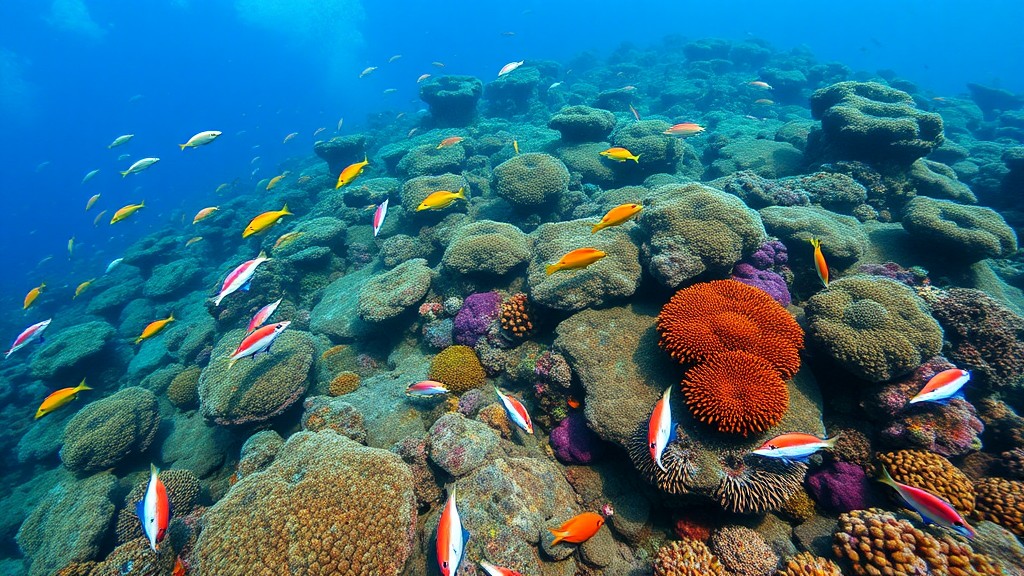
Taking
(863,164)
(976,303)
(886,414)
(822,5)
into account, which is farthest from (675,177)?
(822,5)

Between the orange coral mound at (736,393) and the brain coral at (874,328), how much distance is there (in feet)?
3.22

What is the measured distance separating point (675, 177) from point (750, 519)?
9.61m

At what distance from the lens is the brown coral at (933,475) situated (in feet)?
11.5

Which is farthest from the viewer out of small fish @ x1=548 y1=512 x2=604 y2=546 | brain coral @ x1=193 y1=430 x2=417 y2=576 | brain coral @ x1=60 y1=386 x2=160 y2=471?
brain coral @ x1=60 y1=386 x2=160 y2=471

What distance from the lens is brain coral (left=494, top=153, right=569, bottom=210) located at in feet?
29.8

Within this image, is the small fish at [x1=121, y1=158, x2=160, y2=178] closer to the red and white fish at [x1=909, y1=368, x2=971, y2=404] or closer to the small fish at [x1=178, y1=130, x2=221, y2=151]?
the small fish at [x1=178, y1=130, x2=221, y2=151]

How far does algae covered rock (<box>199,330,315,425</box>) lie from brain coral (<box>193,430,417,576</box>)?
8.85 ft

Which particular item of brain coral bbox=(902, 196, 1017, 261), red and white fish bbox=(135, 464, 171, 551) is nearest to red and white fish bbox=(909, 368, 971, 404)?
brain coral bbox=(902, 196, 1017, 261)

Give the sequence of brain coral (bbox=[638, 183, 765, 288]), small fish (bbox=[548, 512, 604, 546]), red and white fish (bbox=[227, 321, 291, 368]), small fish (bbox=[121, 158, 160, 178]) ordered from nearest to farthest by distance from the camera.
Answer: small fish (bbox=[548, 512, 604, 546]), red and white fish (bbox=[227, 321, 291, 368]), brain coral (bbox=[638, 183, 765, 288]), small fish (bbox=[121, 158, 160, 178])

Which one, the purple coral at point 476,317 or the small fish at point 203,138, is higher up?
the small fish at point 203,138

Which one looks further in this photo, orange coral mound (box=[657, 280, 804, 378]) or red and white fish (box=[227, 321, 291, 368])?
red and white fish (box=[227, 321, 291, 368])

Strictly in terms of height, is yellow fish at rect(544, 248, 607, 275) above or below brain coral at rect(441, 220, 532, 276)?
above

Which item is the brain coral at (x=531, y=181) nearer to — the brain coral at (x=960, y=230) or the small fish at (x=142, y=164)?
the brain coral at (x=960, y=230)

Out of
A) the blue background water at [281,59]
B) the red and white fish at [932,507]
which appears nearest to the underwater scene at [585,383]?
the red and white fish at [932,507]
